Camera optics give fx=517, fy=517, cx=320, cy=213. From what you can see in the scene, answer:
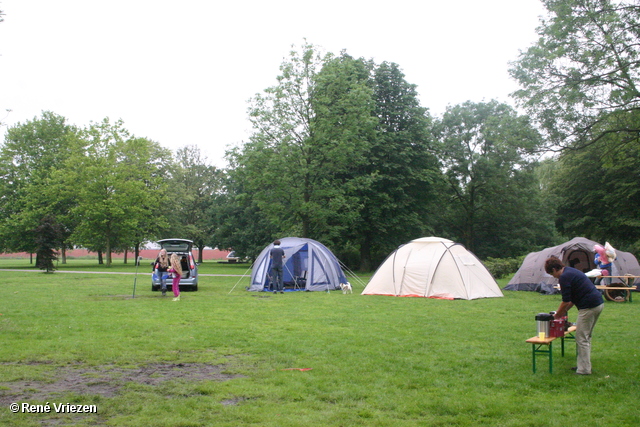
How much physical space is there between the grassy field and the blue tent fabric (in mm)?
6434

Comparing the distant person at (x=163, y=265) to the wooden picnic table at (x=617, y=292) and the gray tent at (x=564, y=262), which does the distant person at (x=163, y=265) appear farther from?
the wooden picnic table at (x=617, y=292)

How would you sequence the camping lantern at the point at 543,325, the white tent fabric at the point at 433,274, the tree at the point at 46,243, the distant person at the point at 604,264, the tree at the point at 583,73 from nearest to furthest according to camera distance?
1. the camping lantern at the point at 543,325
2. the tree at the point at 583,73
3. the white tent fabric at the point at 433,274
4. the distant person at the point at 604,264
5. the tree at the point at 46,243

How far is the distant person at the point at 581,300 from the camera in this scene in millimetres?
6477

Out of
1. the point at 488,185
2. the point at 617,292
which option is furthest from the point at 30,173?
the point at 617,292

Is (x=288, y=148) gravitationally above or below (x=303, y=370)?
above

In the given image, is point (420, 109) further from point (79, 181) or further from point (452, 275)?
point (79, 181)

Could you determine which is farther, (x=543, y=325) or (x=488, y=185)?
(x=488, y=185)

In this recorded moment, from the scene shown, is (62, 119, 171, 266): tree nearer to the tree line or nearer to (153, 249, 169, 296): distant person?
the tree line

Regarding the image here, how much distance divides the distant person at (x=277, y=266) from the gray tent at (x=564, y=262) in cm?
878

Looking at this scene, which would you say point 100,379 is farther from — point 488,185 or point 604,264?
point 488,185

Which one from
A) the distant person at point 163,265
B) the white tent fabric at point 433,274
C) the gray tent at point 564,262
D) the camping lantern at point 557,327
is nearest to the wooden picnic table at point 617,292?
the gray tent at point 564,262

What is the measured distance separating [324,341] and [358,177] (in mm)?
20156

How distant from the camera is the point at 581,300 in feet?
21.4

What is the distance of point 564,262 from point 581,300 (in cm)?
1418
